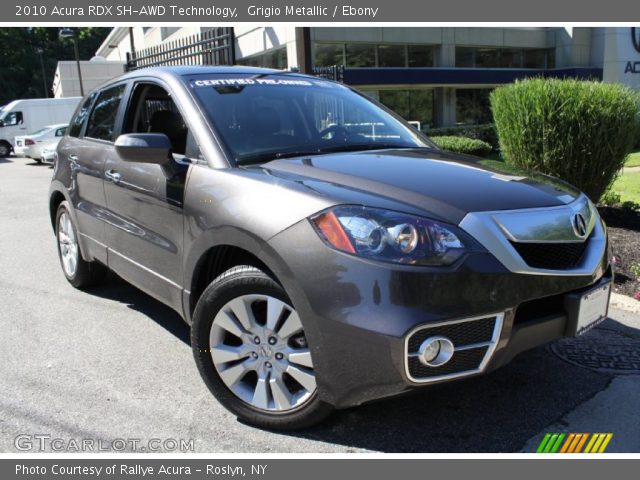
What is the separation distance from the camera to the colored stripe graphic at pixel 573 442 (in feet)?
8.87

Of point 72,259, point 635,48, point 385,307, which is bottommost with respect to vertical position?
point 72,259

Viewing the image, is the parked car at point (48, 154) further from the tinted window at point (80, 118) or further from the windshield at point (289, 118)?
the windshield at point (289, 118)

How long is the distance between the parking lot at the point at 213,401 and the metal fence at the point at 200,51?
709 centimetres

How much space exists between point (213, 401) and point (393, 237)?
1506 millimetres

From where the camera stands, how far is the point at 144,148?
3180mm

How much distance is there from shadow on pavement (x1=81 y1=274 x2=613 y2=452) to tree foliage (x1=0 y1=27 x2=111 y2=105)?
6946cm

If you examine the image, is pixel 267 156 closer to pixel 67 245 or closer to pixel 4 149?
pixel 67 245

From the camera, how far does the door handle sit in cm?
397

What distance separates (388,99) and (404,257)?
26.3 meters

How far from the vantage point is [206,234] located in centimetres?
300

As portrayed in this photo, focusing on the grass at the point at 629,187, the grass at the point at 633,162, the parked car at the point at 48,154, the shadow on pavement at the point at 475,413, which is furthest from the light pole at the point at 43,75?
the shadow on pavement at the point at 475,413

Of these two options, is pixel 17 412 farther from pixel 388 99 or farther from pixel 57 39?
pixel 57 39

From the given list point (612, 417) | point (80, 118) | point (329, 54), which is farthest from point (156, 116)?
point (329, 54)
